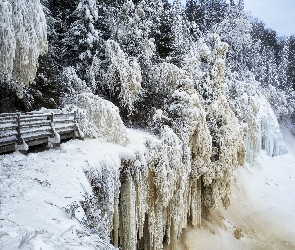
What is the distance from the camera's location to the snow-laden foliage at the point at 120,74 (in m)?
14.8

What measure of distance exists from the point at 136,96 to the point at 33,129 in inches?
334

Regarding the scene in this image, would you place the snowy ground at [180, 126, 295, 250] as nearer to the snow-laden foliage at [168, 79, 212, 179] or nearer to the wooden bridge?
the snow-laden foliage at [168, 79, 212, 179]

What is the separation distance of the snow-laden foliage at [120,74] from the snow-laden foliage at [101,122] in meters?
4.56

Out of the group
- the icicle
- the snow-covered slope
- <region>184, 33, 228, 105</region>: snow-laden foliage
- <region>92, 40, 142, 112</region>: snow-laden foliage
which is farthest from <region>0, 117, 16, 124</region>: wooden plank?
<region>184, 33, 228, 105</region>: snow-laden foliage

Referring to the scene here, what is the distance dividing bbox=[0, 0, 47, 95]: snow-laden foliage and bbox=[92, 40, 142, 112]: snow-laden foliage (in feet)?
24.4

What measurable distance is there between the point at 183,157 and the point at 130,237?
5136mm

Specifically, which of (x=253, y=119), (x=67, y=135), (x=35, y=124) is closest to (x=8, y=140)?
(x=35, y=124)

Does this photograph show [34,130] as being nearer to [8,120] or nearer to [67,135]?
[8,120]

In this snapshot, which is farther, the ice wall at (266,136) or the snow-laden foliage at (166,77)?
the ice wall at (266,136)

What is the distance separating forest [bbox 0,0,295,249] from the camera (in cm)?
713

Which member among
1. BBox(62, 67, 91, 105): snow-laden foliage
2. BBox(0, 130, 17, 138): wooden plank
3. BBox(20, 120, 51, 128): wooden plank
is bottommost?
BBox(0, 130, 17, 138): wooden plank

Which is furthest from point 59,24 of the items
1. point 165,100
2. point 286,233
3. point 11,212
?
point 286,233

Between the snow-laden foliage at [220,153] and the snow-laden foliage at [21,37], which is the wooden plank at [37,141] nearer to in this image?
the snow-laden foliage at [21,37]

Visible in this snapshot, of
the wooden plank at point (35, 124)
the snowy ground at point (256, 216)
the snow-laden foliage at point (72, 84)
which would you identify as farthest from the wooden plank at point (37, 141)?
the snowy ground at point (256, 216)
